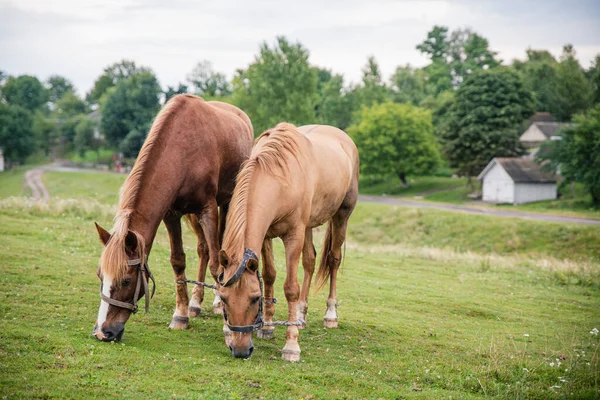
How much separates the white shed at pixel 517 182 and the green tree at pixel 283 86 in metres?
18.0

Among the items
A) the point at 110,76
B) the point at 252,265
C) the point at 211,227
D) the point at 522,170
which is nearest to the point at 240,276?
the point at 252,265

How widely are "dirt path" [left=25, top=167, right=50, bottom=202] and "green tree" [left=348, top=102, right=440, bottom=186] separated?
1301 inches

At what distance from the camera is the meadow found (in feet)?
19.2

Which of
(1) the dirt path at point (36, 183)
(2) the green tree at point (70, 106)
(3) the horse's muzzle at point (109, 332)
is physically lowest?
(1) the dirt path at point (36, 183)

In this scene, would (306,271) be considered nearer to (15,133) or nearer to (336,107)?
(15,133)

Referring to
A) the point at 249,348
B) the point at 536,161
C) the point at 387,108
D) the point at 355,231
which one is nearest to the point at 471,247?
the point at 355,231

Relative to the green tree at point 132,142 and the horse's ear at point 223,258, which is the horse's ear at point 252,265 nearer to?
the horse's ear at point 223,258

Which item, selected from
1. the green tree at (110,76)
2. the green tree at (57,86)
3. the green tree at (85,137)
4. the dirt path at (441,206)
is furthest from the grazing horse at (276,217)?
the green tree at (57,86)

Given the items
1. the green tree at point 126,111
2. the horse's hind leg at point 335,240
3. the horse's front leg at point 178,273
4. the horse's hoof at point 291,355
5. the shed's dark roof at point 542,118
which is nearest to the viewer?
the horse's hoof at point 291,355

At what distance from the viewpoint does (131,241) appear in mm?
6398

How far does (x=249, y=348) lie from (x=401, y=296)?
6555 mm

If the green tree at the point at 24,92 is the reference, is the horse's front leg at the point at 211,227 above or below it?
below

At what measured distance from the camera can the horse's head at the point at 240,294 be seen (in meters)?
6.20

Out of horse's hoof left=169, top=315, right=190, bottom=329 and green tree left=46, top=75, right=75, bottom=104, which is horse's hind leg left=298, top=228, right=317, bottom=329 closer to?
horse's hoof left=169, top=315, right=190, bottom=329
